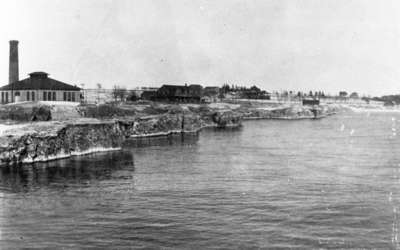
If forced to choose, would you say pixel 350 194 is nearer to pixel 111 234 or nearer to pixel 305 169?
pixel 305 169

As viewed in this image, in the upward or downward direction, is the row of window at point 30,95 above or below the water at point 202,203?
above

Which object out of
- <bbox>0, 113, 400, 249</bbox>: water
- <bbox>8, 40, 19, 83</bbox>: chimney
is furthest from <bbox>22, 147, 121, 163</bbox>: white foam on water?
<bbox>8, 40, 19, 83</bbox>: chimney

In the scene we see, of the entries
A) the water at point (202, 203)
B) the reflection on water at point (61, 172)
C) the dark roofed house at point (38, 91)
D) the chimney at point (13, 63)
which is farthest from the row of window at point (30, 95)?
the water at point (202, 203)

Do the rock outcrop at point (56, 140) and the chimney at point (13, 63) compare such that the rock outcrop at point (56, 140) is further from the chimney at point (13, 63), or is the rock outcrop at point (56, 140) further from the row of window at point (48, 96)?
the chimney at point (13, 63)

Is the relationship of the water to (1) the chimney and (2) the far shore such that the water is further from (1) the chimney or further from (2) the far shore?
(1) the chimney

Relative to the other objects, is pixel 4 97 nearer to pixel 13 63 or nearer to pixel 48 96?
pixel 48 96

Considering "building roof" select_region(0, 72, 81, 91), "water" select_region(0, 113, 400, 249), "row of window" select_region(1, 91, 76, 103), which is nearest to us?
"water" select_region(0, 113, 400, 249)

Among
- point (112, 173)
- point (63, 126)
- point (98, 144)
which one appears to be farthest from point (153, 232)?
A: point (98, 144)
